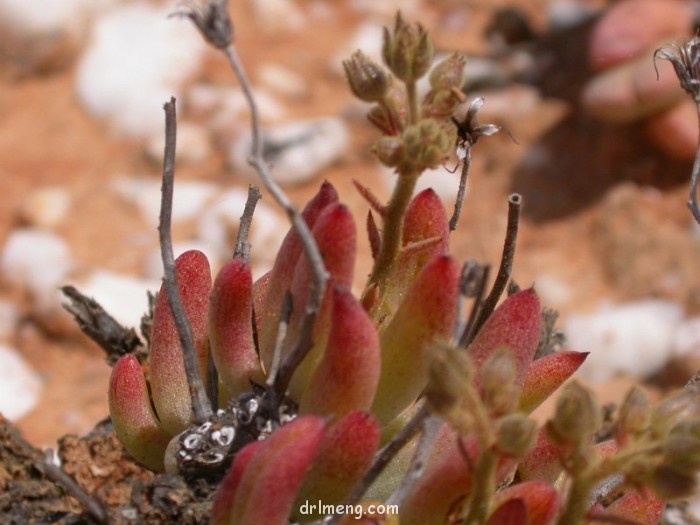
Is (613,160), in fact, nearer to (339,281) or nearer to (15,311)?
(15,311)

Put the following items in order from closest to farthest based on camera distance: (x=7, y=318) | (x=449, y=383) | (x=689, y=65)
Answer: (x=449, y=383), (x=689, y=65), (x=7, y=318)

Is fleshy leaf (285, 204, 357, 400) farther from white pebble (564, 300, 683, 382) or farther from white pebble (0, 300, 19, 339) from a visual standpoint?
white pebble (0, 300, 19, 339)

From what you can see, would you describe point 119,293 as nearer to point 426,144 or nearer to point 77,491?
point 77,491

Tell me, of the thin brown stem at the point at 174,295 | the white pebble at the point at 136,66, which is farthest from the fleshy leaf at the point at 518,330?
the white pebble at the point at 136,66

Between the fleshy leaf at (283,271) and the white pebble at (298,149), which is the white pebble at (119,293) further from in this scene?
the fleshy leaf at (283,271)

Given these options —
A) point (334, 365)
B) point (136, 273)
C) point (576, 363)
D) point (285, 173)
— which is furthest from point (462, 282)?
point (285, 173)

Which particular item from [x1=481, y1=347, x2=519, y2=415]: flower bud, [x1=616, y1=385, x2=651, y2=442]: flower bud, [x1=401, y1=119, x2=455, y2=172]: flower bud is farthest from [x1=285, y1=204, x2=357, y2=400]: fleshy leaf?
[x1=616, y1=385, x2=651, y2=442]: flower bud

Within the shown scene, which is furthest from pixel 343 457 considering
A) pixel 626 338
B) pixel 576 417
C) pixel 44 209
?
pixel 44 209
